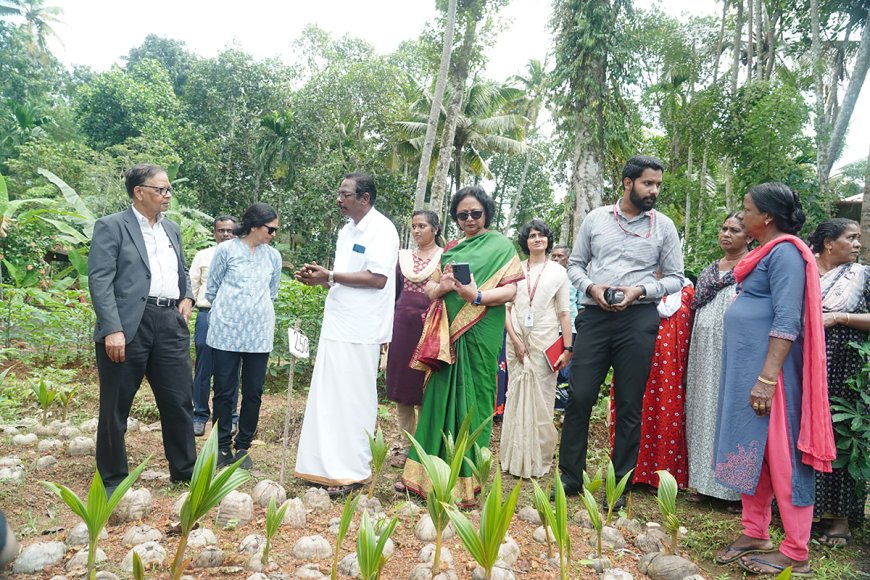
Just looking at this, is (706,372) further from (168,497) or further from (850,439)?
(168,497)

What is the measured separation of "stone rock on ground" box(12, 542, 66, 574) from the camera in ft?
7.10

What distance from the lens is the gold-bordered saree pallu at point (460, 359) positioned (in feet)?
11.3

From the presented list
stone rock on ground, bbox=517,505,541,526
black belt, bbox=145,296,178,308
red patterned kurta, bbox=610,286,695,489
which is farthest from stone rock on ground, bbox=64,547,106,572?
red patterned kurta, bbox=610,286,695,489

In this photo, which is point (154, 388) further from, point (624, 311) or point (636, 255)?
point (636, 255)

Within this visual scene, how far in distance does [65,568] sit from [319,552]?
36.1 inches

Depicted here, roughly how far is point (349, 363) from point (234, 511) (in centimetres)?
108

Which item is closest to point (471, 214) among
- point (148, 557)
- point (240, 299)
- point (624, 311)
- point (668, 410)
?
point (624, 311)

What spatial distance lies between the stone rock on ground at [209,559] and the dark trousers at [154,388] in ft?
3.98

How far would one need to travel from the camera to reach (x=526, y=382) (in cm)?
426

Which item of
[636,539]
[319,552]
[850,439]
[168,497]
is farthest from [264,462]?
[850,439]

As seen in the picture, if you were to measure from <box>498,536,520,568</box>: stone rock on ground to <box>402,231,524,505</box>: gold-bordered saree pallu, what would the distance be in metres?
0.90

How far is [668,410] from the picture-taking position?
384cm

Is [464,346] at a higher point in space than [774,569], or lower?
higher

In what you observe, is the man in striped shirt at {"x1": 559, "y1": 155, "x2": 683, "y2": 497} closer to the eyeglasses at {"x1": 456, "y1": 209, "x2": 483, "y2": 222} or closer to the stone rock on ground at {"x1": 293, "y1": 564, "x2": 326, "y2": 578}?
the eyeglasses at {"x1": 456, "y1": 209, "x2": 483, "y2": 222}
